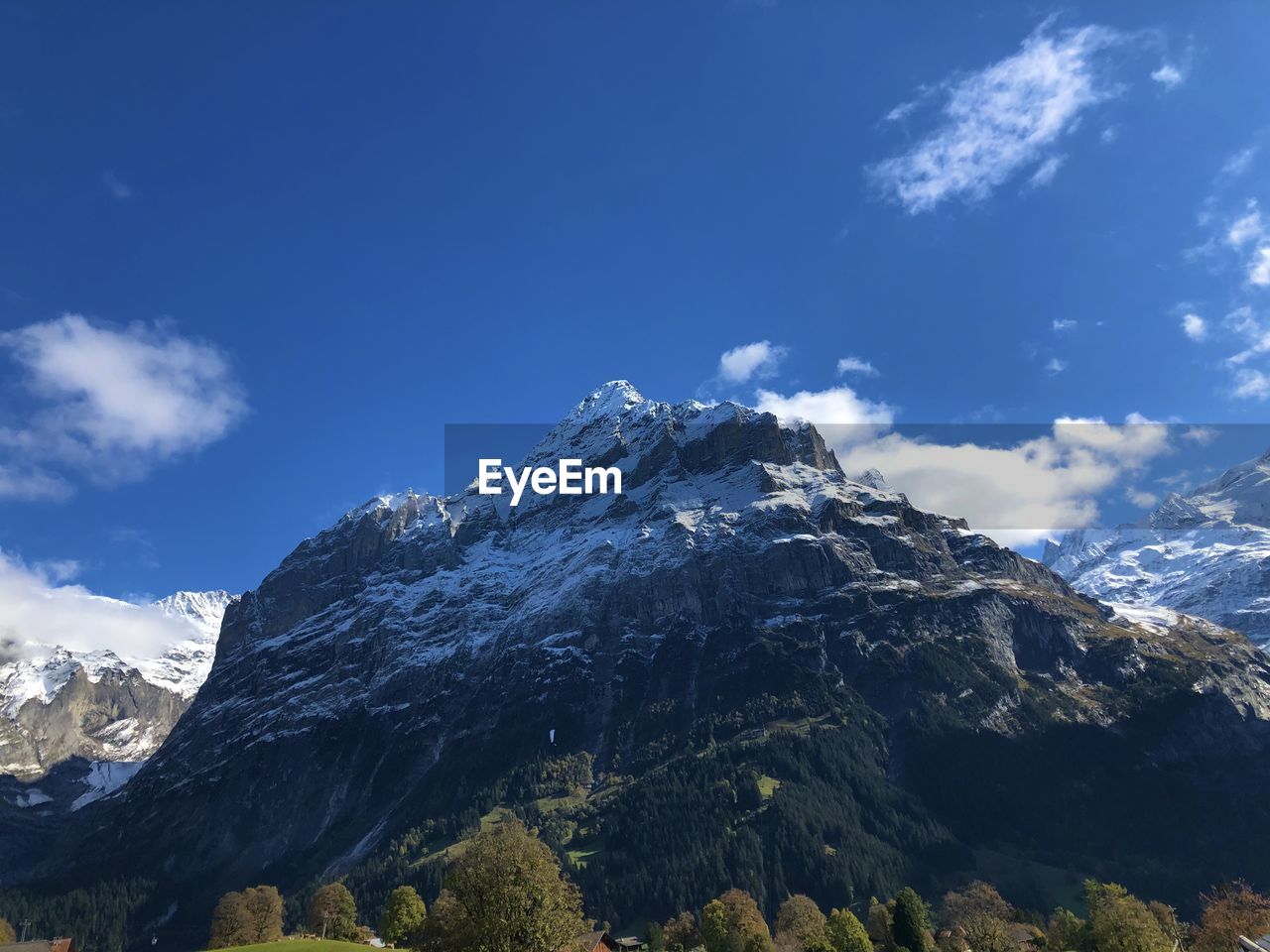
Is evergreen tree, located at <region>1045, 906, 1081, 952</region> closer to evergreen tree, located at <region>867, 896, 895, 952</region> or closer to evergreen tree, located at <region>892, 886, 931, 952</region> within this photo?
evergreen tree, located at <region>892, 886, 931, 952</region>

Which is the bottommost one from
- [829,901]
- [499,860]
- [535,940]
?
[829,901]

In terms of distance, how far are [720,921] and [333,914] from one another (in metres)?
64.6

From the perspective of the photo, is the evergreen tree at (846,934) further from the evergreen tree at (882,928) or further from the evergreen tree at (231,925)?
the evergreen tree at (231,925)

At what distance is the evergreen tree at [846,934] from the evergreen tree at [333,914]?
2893 inches

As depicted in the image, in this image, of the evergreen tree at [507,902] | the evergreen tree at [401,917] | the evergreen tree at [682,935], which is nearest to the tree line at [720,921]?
the evergreen tree at [507,902]

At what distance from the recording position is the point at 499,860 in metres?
71.8

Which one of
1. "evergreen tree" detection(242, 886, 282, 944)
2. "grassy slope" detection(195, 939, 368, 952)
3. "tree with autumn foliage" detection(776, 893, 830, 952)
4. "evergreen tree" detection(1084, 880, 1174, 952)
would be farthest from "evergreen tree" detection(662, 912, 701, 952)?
"grassy slope" detection(195, 939, 368, 952)

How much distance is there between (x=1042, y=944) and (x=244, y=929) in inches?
4914

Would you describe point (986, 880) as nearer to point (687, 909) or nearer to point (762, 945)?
point (687, 909)

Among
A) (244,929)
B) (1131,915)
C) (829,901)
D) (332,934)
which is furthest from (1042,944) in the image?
(244,929)

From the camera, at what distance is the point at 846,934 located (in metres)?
125

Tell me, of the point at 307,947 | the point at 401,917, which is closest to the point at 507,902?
the point at 307,947

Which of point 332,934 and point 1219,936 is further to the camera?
point 332,934

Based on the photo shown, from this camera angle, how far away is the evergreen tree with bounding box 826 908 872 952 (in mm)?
115375
